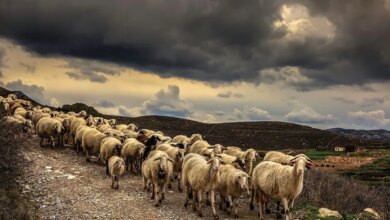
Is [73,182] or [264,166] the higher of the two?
[264,166]

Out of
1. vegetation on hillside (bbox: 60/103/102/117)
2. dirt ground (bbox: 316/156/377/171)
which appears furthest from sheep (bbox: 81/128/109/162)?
dirt ground (bbox: 316/156/377/171)

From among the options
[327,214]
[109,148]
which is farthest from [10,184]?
[327,214]

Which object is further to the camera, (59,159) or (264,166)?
(59,159)

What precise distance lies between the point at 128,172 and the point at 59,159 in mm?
4878

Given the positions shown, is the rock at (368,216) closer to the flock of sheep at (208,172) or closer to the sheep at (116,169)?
the flock of sheep at (208,172)

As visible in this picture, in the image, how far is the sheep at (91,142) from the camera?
27.0 metres

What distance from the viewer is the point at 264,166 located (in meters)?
17.9

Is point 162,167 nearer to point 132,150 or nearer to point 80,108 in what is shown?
point 132,150

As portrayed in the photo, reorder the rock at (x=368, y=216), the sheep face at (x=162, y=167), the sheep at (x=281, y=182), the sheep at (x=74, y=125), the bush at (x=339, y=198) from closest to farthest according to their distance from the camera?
1. the sheep at (x=281, y=182)
2. the rock at (x=368, y=216)
3. the sheep face at (x=162, y=167)
4. the bush at (x=339, y=198)
5. the sheep at (x=74, y=125)

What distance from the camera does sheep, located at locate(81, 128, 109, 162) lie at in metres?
27.0

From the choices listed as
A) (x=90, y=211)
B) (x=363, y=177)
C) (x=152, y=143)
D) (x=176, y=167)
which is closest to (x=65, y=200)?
(x=90, y=211)

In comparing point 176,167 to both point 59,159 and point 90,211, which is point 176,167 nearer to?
point 90,211

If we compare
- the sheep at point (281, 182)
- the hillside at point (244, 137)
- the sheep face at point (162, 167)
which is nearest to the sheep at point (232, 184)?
the sheep at point (281, 182)

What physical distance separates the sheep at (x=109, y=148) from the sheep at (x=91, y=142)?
1607 millimetres
